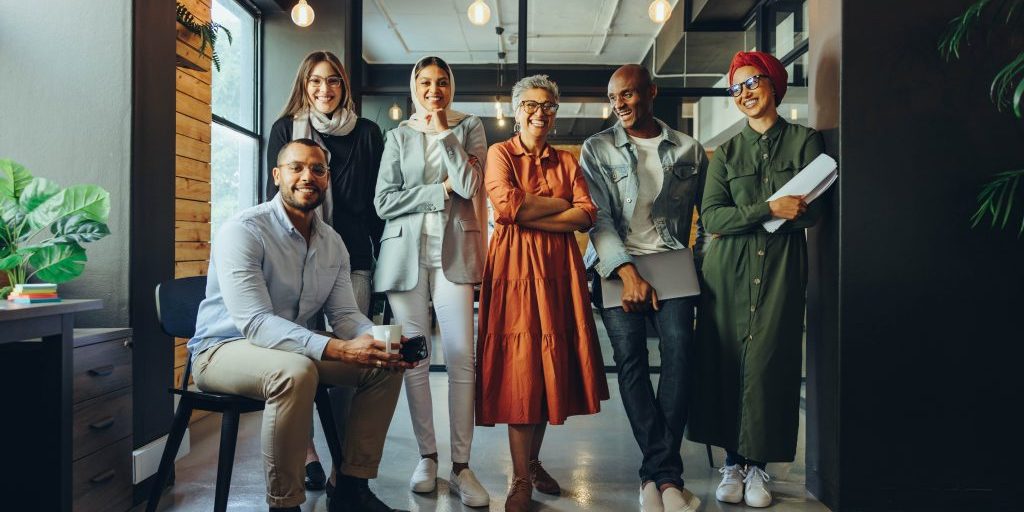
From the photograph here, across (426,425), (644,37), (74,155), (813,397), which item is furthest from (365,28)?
(813,397)

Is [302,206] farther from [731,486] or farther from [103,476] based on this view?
[731,486]

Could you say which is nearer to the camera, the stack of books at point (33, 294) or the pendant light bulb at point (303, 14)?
the stack of books at point (33, 294)

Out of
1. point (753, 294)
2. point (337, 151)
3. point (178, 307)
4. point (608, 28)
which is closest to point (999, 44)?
point (753, 294)

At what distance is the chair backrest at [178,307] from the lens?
2.40 meters

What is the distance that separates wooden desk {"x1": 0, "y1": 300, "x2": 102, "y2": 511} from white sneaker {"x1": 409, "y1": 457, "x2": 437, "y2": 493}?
110cm

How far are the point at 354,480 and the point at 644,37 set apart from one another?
20.1 ft

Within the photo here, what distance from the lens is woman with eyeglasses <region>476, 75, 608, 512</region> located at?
2.41 meters

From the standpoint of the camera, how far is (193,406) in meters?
2.19

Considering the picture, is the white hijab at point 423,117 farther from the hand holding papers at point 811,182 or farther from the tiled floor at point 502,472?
the tiled floor at point 502,472

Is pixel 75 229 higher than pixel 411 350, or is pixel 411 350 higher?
pixel 75 229

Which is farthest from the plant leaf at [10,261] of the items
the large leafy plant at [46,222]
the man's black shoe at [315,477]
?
the man's black shoe at [315,477]

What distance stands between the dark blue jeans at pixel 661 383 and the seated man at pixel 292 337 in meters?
0.81

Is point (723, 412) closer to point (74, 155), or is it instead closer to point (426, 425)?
point (426, 425)

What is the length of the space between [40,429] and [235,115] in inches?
126
